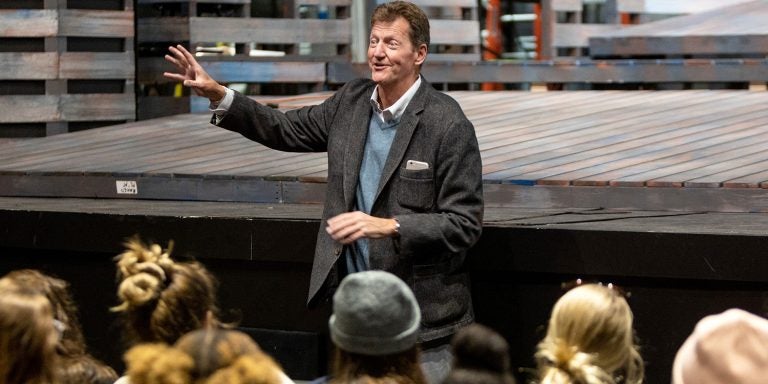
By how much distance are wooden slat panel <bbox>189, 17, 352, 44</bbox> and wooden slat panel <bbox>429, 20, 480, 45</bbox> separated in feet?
3.31

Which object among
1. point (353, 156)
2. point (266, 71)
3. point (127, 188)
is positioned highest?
point (266, 71)

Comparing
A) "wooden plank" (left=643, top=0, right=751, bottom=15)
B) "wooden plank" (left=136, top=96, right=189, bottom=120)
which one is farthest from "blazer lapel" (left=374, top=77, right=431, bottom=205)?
"wooden plank" (left=643, top=0, right=751, bottom=15)

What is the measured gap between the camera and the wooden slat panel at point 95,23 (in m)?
9.43

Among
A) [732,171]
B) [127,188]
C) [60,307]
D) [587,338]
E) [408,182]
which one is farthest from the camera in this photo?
[127,188]

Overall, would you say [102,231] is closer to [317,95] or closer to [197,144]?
[197,144]

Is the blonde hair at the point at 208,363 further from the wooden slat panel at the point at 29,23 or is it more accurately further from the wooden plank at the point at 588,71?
the wooden plank at the point at 588,71

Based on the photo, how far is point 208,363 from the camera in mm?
3191

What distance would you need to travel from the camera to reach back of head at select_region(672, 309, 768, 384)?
9.35ft

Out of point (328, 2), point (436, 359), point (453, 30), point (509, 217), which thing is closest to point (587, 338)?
point (436, 359)

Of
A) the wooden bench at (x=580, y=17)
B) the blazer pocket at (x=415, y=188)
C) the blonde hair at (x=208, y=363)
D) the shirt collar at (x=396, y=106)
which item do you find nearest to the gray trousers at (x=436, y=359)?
Answer: the blazer pocket at (x=415, y=188)

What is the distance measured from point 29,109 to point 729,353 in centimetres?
729

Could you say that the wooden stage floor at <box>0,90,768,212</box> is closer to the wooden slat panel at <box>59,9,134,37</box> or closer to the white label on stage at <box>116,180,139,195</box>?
the white label on stage at <box>116,180,139,195</box>

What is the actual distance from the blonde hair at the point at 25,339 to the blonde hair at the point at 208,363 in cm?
36

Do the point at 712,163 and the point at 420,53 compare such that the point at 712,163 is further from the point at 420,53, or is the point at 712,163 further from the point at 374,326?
the point at 374,326
